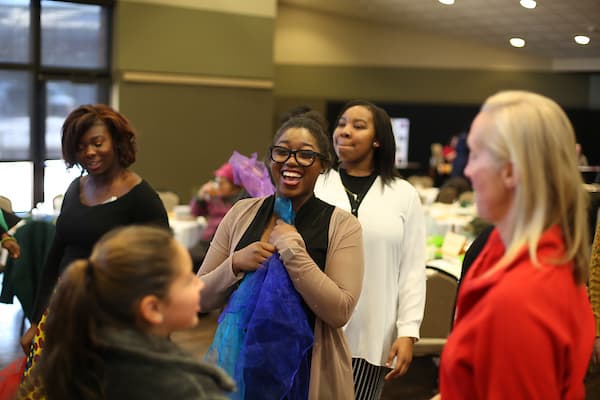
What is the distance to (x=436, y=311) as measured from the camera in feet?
14.8

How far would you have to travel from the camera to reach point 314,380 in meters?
2.27

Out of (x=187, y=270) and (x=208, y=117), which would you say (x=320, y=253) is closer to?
(x=187, y=270)

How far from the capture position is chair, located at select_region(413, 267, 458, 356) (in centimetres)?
446

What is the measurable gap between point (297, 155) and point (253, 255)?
1.12ft

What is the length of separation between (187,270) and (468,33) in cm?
1037

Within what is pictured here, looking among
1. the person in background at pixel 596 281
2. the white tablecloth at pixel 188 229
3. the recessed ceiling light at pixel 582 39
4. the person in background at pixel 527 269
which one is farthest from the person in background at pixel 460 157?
the person in background at pixel 527 269

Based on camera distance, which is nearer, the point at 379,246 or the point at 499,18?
the point at 379,246

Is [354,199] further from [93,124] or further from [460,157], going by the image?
[460,157]

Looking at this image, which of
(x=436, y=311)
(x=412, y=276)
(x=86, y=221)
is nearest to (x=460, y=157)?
(x=436, y=311)

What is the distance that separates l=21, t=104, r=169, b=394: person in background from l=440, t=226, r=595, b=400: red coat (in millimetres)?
1647

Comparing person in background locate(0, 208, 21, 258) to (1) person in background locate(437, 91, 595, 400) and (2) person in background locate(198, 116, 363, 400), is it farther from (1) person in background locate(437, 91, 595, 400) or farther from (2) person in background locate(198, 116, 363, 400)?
(1) person in background locate(437, 91, 595, 400)

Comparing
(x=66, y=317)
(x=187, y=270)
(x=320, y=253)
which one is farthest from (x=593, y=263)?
(x=66, y=317)

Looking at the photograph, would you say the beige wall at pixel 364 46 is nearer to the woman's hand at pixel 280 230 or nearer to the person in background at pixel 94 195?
the person in background at pixel 94 195

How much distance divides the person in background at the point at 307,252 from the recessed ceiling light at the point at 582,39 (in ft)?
10.9
